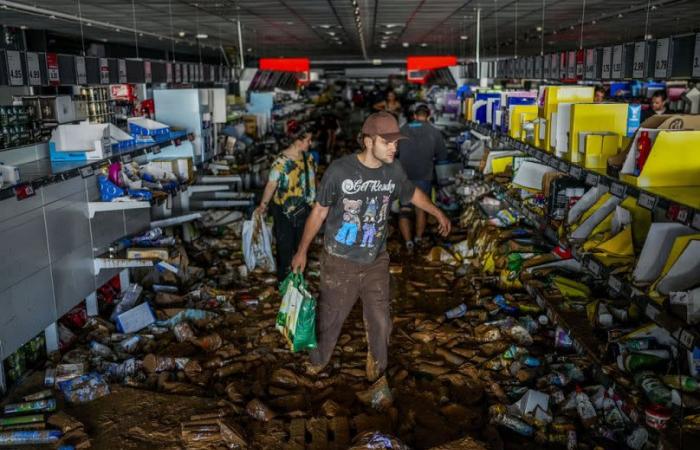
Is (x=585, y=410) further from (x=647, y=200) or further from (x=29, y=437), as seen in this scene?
(x=29, y=437)

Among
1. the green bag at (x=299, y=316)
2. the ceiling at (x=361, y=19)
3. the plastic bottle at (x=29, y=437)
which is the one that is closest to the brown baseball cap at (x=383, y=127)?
the green bag at (x=299, y=316)

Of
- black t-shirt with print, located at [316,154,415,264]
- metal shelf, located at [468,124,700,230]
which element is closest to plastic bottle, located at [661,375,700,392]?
metal shelf, located at [468,124,700,230]

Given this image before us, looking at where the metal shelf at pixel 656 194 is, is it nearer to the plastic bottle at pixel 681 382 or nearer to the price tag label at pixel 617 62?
the plastic bottle at pixel 681 382

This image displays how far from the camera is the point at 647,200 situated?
3484 millimetres

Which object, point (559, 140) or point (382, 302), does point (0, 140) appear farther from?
point (559, 140)

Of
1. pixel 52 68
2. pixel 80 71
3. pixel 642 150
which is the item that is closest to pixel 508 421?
pixel 642 150

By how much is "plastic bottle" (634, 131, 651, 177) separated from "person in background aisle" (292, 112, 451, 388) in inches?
55.2

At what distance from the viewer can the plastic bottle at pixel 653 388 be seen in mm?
3324

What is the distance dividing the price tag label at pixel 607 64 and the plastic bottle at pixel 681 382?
3.75 m

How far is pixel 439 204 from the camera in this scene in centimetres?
1060

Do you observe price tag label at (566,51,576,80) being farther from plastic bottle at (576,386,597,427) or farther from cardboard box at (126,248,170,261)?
cardboard box at (126,248,170,261)

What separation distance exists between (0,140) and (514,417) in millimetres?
4519

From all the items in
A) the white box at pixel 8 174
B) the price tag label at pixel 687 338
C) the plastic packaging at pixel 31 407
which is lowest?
the plastic packaging at pixel 31 407

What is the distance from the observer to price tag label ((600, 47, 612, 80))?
6439mm
